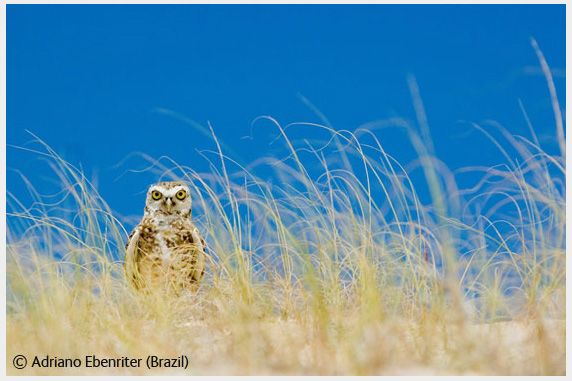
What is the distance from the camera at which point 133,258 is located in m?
4.95

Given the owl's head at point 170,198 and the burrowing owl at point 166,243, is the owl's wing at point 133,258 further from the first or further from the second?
the owl's head at point 170,198

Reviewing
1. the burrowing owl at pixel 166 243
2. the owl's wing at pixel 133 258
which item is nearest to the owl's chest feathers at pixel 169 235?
the burrowing owl at pixel 166 243

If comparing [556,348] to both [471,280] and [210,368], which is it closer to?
[471,280]

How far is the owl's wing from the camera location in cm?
480

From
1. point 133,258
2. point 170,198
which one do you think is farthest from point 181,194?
point 133,258

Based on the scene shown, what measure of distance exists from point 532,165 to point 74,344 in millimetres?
2393

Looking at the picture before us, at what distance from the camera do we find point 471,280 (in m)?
4.23

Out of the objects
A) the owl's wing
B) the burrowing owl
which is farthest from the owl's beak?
the owl's wing

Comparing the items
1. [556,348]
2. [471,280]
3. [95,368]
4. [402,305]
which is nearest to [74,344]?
[95,368]

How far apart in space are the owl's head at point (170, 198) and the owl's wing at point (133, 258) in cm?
19

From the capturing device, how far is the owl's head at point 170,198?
16.4 feet

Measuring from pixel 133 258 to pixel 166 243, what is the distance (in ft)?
0.68

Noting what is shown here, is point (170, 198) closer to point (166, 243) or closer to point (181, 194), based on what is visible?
point (181, 194)

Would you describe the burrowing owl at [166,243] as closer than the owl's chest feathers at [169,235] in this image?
Yes
